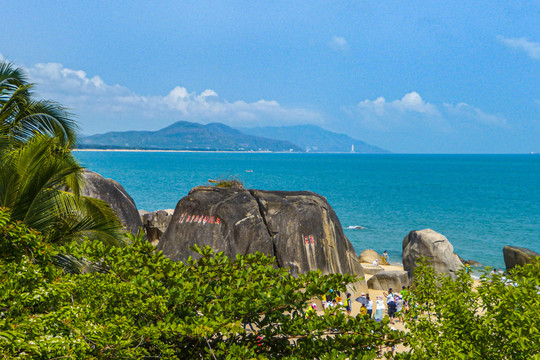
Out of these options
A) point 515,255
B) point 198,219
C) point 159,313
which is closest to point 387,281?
Result: point 198,219

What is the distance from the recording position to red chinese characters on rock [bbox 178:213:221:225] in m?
Result: 18.2

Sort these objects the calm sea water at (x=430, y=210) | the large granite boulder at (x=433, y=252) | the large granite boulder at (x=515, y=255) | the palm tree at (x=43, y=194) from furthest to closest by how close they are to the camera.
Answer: the calm sea water at (x=430, y=210)
the large granite boulder at (x=515, y=255)
the large granite boulder at (x=433, y=252)
the palm tree at (x=43, y=194)

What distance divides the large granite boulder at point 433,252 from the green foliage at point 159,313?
18.9 m

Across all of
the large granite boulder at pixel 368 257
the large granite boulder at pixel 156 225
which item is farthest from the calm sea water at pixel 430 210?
the large granite boulder at pixel 156 225

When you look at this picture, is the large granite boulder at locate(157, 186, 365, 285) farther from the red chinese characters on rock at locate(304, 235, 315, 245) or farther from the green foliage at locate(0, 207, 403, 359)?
the green foliage at locate(0, 207, 403, 359)

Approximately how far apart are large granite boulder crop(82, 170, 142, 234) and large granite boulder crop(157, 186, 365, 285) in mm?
3639

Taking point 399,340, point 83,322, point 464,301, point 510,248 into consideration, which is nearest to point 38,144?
point 83,322

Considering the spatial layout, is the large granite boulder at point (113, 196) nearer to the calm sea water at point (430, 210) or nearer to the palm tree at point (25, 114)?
the calm sea water at point (430, 210)

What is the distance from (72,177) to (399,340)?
330 inches

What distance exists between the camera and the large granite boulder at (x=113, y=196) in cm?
2088

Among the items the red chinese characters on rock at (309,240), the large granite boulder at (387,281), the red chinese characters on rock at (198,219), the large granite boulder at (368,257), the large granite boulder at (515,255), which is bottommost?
the large granite boulder at (368,257)

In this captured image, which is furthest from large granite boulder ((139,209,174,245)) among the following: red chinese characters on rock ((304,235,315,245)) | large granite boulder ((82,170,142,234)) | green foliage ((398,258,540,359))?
green foliage ((398,258,540,359))

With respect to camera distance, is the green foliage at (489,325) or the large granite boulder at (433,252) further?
the large granite boulder at (433,252)

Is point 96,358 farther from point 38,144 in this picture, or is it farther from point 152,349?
point 38,144
